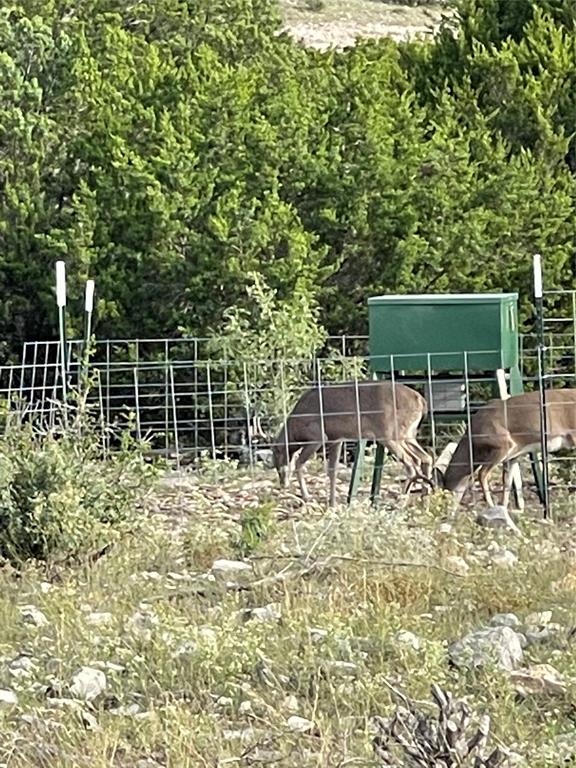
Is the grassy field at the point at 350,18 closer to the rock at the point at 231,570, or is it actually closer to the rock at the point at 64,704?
the rock at the point at 231,570

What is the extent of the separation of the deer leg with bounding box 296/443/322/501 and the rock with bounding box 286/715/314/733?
6353 millimetres

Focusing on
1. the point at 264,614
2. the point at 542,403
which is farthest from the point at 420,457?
the point at 264,614

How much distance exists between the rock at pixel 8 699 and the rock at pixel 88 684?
8.2 inches

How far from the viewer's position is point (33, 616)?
6512 mm

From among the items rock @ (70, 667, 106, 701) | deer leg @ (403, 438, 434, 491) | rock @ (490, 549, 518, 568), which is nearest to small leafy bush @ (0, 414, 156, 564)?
rock @ (490, 549, 518, 568)

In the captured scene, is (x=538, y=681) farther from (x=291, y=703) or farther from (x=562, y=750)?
(x=291, y=703)

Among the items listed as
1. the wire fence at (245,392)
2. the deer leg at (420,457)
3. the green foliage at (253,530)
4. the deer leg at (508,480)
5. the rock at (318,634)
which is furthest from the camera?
the deer leg at (420,457)

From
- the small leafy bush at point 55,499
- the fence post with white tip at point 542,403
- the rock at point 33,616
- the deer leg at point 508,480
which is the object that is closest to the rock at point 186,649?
the rock at point 33,616

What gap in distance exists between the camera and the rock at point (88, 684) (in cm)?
525

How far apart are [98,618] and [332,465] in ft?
17.1

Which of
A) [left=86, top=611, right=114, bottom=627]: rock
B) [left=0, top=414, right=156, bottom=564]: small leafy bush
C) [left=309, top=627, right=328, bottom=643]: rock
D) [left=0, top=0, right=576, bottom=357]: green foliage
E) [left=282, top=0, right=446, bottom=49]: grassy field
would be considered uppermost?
[left=282, top=0, right=446, bottom=49]: grassy field

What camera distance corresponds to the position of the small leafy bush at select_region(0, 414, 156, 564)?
7.82 meters

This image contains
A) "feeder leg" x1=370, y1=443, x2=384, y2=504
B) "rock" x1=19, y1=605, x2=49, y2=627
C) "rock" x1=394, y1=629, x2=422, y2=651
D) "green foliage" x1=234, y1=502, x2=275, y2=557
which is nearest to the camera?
"rock" x1=394, y1=629, x2=422, y2=651

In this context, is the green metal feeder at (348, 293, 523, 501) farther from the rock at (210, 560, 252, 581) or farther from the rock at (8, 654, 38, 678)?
the rock at (8, 654, 38, 678)
